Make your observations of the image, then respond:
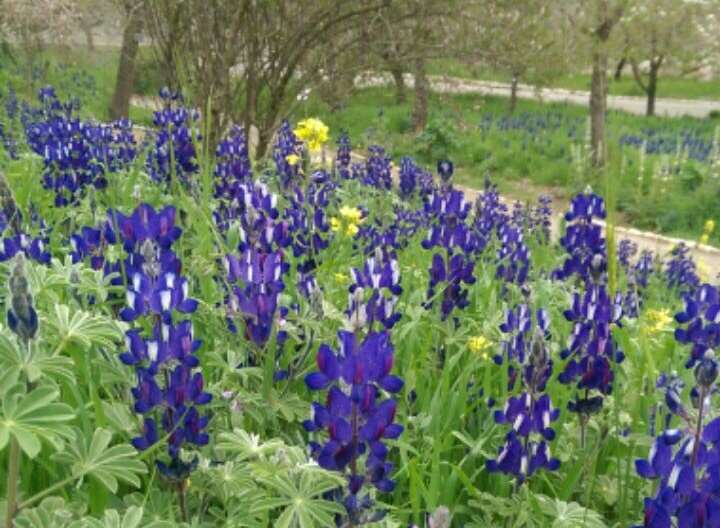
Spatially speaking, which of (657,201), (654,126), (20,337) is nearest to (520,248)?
(20,337)

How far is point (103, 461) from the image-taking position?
1406 millimetres

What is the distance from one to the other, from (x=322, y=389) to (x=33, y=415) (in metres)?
0.52

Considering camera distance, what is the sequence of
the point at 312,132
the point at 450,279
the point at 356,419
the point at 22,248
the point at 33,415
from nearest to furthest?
the point at 33,415, the point at 356,419, the point at 22,248, the point at 450,279, the point at 312,132

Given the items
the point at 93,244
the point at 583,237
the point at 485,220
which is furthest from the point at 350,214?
the point at 93,244

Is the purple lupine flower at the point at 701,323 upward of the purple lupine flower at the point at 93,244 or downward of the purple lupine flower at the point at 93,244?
downward

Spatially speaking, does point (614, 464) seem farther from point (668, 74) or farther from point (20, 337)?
point (668, 74)

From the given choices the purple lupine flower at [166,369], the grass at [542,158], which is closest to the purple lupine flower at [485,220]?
the purple lupine flower at [166,369]

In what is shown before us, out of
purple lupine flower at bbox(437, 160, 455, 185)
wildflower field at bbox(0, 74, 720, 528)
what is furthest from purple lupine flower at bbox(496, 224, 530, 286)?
purple lupine flower at bbox(437, 160, 455, 185)

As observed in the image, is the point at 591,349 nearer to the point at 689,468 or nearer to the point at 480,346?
the point at 480,346

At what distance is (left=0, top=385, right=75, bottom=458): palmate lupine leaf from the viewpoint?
3.78 ft

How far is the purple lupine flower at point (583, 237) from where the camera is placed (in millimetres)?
3026

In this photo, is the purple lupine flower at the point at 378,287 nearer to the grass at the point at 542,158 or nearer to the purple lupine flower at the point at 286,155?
the purple lupine flower at the point at 286,155

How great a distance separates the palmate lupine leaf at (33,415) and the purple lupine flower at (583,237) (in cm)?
209

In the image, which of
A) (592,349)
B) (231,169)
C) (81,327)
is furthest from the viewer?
(231,169)
